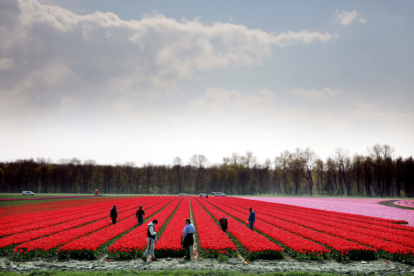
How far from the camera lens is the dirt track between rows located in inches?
463

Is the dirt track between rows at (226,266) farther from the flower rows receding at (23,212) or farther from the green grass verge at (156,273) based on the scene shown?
the flower rows receding at (23,212)

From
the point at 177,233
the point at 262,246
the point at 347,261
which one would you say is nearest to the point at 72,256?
the point at 177,233

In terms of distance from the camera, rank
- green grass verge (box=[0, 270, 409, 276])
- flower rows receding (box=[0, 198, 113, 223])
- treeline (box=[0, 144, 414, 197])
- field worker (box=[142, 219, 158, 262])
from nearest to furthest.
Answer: green grass verge (box=[0, 270, 409, 276])
field worker (box=[142, 219, 158, 262])
flower rows receding (box=[0, 198, 113, 223])
treeline (box=[0, 144, 414, 197])

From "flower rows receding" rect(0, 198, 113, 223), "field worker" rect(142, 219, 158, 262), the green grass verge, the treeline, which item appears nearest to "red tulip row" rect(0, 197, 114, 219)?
"flower rows receding" rect(0, 198, 113, 223)

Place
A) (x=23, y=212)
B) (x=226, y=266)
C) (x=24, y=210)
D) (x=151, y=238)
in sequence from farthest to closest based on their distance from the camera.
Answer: (x=24, y=210) → (x=23, y=212) → (x=151, y=238) → (x=226, y=266)

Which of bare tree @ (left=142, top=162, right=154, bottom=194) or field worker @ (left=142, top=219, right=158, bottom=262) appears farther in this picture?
bare tree @ (left=142, top=162, right=154, bottom=194)

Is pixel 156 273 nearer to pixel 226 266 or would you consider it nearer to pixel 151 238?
pixel 151 238

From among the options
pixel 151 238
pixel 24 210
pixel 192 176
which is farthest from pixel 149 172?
pixel 151 238

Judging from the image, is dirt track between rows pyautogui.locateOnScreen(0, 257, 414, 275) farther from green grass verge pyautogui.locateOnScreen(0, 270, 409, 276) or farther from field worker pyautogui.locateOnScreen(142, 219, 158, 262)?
green grass verge pyautogui.locateOnScreen(0, 270, 409, 276)

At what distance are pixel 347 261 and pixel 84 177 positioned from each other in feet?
402

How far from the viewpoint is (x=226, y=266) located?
12.2m

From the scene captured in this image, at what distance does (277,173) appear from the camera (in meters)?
127

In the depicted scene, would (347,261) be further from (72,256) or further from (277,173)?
(277,173)

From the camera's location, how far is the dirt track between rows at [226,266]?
38.5ft
